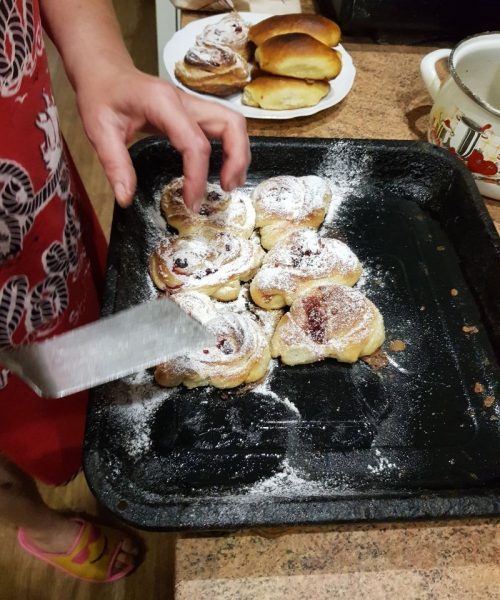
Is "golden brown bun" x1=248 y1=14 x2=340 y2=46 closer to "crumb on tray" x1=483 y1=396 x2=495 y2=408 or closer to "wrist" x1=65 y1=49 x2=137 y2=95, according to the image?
"wrist" x1=65 y1=49 x2=137 y2=95

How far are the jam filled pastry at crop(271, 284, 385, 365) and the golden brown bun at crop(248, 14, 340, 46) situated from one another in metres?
0.69

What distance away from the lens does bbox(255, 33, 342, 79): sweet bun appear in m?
1.15

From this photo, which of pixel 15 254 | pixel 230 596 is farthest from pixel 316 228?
pixel 230 596

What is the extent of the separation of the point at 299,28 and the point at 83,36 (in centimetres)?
60

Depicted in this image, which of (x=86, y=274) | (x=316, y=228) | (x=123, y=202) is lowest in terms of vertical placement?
(x=86, y=274)

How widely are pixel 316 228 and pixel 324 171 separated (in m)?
0.14

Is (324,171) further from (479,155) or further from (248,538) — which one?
(248,538)

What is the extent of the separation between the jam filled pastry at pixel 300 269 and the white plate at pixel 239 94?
1.19 ft

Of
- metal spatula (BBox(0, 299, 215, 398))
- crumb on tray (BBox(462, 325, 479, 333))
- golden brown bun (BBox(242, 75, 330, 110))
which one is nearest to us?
metal spatula (BBox(0, 299, 215, 398))

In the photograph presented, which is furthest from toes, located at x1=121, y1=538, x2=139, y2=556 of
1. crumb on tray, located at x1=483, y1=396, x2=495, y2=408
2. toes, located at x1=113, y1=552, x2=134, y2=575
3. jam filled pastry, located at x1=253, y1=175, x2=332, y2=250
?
crumb on tray, located at x1=483, y1=396, x2=495, y2=408

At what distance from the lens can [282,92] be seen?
1.16 m

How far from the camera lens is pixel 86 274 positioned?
954mm

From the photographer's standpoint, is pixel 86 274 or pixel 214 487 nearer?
pixel 214 487

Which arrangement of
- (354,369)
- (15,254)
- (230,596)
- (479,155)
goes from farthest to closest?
(479,155)
(354,369)
(15,254)
(230,596)
